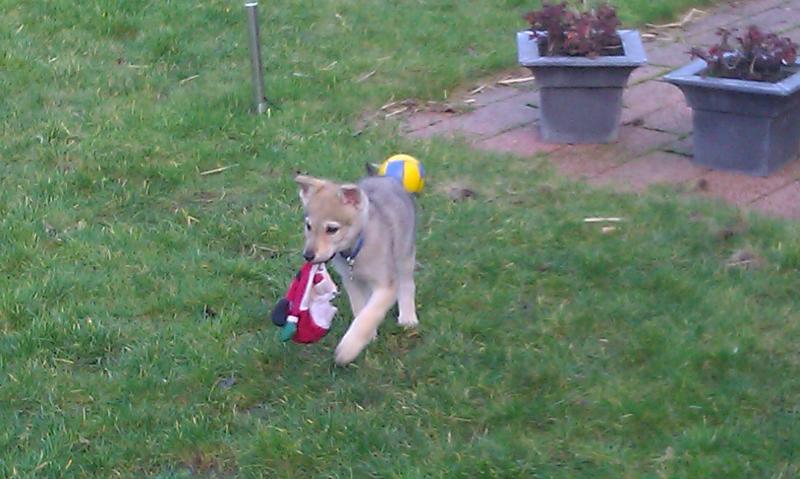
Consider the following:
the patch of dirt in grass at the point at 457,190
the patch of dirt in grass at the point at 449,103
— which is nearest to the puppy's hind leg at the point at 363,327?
the patch of dirt in grass at the point at 457,190

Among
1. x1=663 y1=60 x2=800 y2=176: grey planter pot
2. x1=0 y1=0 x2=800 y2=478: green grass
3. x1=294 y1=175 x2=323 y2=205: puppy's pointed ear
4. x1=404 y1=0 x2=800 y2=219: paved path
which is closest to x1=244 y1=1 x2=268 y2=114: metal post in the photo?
x1=0 y1=0 x2=800 y2=478: green grass

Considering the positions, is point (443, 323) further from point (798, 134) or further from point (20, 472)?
point (798, 134)

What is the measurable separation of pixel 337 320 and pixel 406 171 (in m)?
1.02

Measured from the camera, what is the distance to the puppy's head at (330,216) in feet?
13.4

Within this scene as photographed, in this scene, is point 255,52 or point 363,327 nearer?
point 363,327

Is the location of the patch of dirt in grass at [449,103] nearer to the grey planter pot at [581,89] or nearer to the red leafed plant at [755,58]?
the grey planter pot at [581,89]

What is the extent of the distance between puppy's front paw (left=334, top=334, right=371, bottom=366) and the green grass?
0.10m

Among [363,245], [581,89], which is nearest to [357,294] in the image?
[363,245]

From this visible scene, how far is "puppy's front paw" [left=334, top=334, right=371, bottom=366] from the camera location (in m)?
4.23

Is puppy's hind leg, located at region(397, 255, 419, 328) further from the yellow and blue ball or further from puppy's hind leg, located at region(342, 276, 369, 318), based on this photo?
the yellow and blue ball

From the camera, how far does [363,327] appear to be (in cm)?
425

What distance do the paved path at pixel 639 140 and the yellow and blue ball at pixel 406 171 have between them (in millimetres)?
1069

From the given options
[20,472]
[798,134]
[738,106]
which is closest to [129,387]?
[20,472]

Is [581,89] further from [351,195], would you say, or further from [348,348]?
[348,348]
